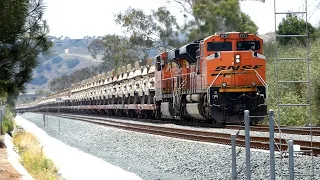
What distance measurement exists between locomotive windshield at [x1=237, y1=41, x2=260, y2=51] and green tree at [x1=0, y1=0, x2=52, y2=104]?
11710 mm

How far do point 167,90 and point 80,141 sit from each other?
4987 millimetres

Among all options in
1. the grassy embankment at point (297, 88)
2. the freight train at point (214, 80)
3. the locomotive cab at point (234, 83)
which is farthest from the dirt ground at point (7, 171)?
the grassy embankment at point (297, 88)

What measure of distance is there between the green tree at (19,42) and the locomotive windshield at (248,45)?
1171 centimetres

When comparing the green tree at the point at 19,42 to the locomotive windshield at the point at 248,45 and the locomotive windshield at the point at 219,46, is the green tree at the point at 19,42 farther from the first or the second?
the locomotive windshield at the point at 248,45

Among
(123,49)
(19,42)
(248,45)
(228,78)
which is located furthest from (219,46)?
(123,49)

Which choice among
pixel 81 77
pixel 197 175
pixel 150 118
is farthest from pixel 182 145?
pixel 81 77

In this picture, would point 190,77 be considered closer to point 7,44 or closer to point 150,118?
point 150,118

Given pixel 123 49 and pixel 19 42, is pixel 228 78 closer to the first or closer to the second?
pixel 19 42

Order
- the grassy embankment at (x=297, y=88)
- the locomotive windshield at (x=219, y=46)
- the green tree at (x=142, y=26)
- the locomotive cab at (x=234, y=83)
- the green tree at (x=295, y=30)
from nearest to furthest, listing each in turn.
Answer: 1. the locomotive cab at (x=234, y=83)
2. the locomotive windshield at (x=219, y=46)
3. the grassy embankment at (x=297, y=88)
4. the green tree at (x=295, y=30)
5. the green tree at (x=142, y=26)

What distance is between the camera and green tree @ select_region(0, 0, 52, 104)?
34.1 feet

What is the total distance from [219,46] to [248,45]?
3.53ft

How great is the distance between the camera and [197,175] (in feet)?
41.0

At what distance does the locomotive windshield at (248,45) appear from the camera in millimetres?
22781

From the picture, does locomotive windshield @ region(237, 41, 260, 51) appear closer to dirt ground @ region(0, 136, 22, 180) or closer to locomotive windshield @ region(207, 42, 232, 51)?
locomotive windshield @ region(207, 42, 232, 51)
